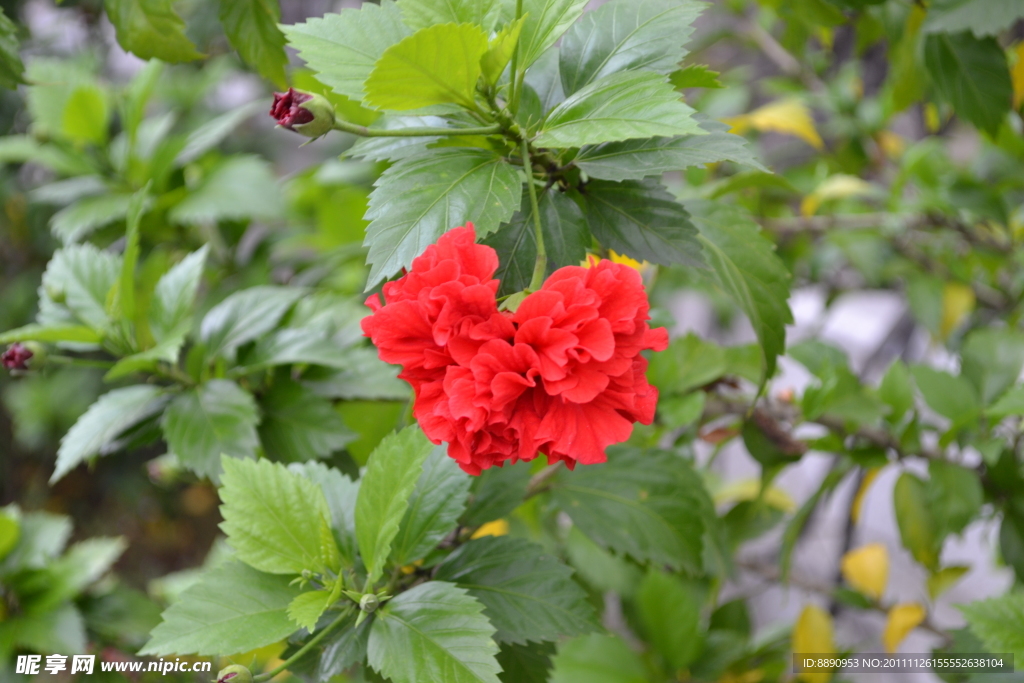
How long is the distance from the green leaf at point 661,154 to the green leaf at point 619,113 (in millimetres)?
40

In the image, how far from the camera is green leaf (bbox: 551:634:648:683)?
0.97 metres

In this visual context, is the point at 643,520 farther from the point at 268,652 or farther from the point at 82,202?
the point at 82,202

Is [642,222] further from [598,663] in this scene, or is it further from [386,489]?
[598,663]

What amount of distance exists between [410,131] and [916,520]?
0.76 meters

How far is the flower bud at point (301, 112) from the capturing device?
463 mm

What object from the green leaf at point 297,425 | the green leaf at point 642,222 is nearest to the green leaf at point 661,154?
the green leaf at point 642,222

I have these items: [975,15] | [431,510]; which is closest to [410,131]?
[431,510]

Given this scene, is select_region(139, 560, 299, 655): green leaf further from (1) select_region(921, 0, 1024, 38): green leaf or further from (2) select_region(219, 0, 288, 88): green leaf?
(1) select_region(921, 0, 1024, 38): green leaf

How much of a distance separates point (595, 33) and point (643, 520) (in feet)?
1.51

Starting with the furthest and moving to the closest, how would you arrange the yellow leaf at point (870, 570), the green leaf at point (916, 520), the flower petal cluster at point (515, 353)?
1. the yellow leaf at point (870, 570)
2. the green leaf at point (916, 520)
3. the flower petal cluster at point (515, 353)

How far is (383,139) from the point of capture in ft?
1.82

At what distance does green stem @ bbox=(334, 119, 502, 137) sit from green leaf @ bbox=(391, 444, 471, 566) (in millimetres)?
267

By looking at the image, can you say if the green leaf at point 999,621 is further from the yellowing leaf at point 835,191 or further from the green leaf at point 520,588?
the yellowing leaf at point 835,191

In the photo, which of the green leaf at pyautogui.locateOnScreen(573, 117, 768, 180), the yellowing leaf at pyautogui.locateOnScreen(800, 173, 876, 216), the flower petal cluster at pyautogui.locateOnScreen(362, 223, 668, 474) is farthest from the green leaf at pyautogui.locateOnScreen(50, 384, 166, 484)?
the yellowing leaf at pyautogui.locateOnScreen(800, 173, 876, 216)
